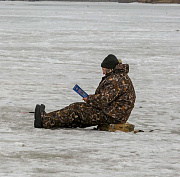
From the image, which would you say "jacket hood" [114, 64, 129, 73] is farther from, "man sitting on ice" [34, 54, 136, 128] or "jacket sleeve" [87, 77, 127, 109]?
"jacket sleeve" [87, 77, 127, 109]

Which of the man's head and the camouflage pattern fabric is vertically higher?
the man's head

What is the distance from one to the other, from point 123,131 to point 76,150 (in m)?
1.07

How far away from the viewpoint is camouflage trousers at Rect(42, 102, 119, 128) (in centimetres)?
627

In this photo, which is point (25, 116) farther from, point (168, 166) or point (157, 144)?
point (168, 166)

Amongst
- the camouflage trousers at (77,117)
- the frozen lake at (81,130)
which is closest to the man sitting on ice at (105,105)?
the camouflage trousers at (77,117)

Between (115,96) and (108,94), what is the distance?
3.6 inches

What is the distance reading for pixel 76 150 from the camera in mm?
5465

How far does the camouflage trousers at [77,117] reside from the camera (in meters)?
6.27

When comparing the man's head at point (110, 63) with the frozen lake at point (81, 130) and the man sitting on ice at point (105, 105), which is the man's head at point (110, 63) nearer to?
the man sitting on ice at point (105, 105)

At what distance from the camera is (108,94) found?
20.1ft

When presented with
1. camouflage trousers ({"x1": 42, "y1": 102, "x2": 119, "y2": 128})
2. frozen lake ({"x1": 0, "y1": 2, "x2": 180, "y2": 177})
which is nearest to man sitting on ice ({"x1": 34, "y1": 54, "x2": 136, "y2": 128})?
camouflage trousers ({"x1": 42, "y1": 102, "x2": 119, "y2": 128})

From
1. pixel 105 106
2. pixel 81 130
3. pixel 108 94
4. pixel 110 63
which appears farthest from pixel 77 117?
pixel 110 63

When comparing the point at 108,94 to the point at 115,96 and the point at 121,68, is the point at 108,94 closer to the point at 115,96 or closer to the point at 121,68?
the point at 115,96

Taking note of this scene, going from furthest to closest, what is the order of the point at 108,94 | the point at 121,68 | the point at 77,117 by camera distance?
the point at 77,117 < the point at 121,68 < the point at 108,94
